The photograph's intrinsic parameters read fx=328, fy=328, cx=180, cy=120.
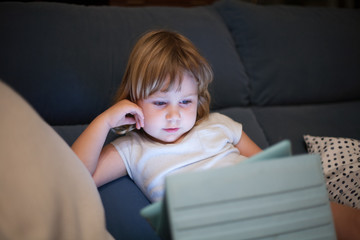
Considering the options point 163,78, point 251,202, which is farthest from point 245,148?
point 251,202

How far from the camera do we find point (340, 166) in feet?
3.67

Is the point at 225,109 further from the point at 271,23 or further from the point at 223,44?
the point at 271,23

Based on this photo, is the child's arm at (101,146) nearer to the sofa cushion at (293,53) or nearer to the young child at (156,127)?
the young child at (156,127)

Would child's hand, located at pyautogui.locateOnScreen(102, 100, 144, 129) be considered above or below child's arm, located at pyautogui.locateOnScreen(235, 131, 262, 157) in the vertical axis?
above

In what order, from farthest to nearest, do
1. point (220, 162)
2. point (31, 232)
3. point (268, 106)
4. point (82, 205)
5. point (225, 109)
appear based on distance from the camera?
point (268, 106) → point (225, 109) → point (220, 162) → point (82, 205) → point (31, 232)

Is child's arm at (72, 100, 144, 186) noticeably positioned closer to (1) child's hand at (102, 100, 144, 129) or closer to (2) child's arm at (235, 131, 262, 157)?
(1) child's hand at (102, 100, 144, 129)

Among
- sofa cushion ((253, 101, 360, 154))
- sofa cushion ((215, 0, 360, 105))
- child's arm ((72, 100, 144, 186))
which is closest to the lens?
child's arm ((72, 100, 144, 186))

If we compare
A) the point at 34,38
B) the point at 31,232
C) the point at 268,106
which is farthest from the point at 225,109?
the point at 31,232

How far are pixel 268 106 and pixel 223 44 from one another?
37cm

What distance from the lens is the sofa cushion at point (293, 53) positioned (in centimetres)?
154

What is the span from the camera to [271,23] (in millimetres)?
1567

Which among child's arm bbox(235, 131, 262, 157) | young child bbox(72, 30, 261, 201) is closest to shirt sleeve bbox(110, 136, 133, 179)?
young child bbox(72, 30, 261, 201)

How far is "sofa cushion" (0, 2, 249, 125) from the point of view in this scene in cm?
119

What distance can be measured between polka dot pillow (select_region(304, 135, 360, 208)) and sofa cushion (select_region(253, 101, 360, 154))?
4.1 inches
